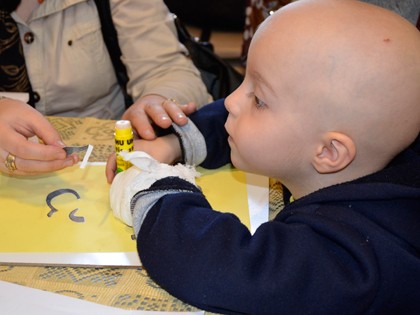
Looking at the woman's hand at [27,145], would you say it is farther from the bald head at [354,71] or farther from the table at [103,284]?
the bald head at [354,71]

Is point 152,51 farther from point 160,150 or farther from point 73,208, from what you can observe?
point 73,208

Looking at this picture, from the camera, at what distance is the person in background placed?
129 cm

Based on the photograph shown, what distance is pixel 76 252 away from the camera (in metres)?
0.82

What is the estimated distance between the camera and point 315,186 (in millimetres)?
907

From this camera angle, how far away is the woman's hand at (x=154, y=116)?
106 centimetres

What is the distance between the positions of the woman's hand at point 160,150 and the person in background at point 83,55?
16 centimetres

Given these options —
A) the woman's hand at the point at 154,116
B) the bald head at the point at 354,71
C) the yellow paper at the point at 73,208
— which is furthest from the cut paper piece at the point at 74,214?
the bald head at the point at 354,71

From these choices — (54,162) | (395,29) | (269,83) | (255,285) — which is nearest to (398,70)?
(395,29)

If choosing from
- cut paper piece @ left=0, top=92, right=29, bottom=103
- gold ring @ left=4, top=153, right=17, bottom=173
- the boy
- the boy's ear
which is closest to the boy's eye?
the boy

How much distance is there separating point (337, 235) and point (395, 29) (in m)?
0.31

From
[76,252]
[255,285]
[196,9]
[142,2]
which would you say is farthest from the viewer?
[196,9]

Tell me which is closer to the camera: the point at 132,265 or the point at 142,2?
the point at 132,265

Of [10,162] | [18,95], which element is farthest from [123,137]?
[18,95]

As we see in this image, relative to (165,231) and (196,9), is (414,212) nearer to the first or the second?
(165,231)
